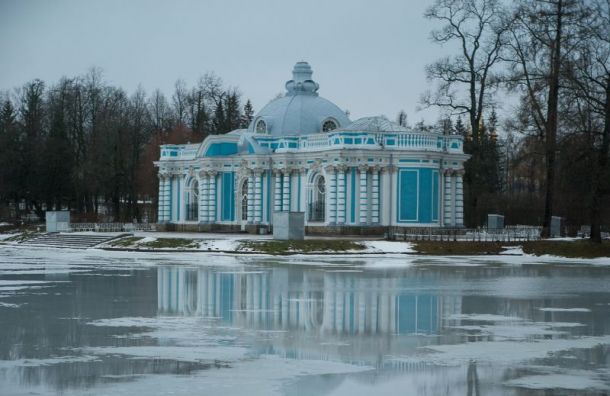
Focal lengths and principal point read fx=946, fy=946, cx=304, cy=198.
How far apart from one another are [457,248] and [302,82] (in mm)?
21992

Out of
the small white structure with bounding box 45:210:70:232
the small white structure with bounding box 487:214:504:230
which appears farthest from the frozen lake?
the small white structure with bounding box 45:210:70:232

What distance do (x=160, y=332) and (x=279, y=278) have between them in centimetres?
1327

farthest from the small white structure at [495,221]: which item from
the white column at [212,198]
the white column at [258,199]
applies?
the white column at [212,198]

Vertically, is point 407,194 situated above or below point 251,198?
above

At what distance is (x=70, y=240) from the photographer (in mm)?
56969

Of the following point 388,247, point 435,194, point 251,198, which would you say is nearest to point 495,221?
point 435,194

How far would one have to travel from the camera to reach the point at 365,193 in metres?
55.7

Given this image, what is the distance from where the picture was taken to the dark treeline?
82812mm

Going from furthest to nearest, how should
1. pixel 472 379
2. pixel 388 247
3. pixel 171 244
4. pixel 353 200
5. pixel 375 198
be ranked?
pixel 353 200, pixel 375 198, pixel 171 244, pixel 388 247, pixel 472 379

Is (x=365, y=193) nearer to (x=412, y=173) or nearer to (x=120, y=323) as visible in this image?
(x=412, y=173)

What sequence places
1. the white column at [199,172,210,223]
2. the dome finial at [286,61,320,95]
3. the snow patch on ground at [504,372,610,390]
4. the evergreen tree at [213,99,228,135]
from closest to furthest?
1. the snow patch on ground at [504,372,610,390]
2. the white column at [199,172,210,223]
3. the dome finial at [286,61,320,95]
4. the evergreen tree at [213,99,228,135]

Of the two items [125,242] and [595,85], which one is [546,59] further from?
[125,242]

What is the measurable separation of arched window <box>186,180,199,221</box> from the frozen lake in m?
34.3

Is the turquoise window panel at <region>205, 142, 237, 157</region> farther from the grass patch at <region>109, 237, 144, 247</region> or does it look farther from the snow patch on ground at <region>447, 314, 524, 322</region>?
the snow patch on ground at <region>447, 314, 524, 322</region>
